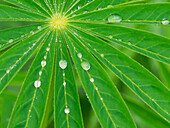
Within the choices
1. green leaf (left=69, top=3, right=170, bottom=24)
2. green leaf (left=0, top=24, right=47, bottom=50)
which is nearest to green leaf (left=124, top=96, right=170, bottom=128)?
green leaf (left=69, top=3, right=170, bottom=24)

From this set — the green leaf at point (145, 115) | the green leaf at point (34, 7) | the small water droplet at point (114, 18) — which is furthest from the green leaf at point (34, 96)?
the green leaf at point (145, 115)

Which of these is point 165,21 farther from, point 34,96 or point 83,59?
point 34,96

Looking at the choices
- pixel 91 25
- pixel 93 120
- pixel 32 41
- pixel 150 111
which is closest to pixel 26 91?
pixel 32 41

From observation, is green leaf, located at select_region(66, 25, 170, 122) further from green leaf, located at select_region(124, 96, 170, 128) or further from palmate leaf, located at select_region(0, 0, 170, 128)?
green leaf, located at select_region(124, 96, 170, 128)

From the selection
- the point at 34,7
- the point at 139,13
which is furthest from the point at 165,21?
the point at 34,7

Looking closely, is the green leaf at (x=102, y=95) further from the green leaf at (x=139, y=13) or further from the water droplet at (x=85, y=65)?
the green leaf at (x=139, y=13)

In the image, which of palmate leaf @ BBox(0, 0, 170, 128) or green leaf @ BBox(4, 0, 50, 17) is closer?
palmate leaf @ BBox(0, 0, 170, 128)
